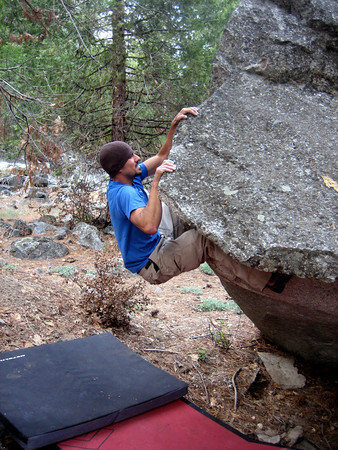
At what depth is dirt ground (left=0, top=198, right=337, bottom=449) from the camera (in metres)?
3.61

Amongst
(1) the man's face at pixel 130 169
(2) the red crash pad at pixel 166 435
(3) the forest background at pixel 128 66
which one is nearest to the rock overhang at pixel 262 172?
(1) the man's face at pixel 130 169

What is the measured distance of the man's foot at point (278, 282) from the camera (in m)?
2.75

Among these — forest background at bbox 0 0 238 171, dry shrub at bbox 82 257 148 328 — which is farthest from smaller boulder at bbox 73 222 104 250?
dry shrub at bbox 82 257 148 328

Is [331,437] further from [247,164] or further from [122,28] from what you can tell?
[122,28]

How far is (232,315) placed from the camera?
5750mm

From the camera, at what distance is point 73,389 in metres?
3.04

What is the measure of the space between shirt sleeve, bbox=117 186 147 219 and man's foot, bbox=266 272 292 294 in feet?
3.30

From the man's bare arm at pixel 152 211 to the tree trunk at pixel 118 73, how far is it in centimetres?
470

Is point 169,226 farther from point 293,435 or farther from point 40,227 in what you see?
point 40,227

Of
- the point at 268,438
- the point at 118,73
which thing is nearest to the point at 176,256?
→ the point at 268,438

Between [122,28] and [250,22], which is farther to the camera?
[122,28]

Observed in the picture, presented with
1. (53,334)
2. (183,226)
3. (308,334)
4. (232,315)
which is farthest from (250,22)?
(232,315)

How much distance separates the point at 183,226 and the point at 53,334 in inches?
69.1

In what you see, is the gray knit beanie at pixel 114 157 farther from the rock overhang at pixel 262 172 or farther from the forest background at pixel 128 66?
the forest background at pixel 128 66
